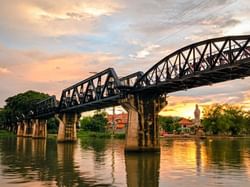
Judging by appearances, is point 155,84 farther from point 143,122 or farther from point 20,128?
point 20,128

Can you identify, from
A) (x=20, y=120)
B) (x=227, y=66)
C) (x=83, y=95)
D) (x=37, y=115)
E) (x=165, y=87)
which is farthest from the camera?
(x=20, y=120)

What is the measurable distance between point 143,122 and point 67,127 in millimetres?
57130

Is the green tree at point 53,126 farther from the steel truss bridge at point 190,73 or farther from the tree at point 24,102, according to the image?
the steel truss bridge at point 190,73

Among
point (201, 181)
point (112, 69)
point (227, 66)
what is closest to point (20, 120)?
point (112, 69)

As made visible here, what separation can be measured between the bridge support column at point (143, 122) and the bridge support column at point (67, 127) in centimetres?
5255

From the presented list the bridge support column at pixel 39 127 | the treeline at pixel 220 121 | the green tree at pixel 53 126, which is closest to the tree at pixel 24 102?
the green tree at pixel 53 126

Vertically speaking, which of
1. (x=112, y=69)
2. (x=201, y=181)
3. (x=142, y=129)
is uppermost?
(x=112, y=69)

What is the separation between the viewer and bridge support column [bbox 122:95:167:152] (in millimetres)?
67875

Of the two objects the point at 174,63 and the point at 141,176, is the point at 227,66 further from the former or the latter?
the point at 141,176

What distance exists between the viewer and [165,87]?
64000 millimetres

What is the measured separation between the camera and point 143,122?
68562mm

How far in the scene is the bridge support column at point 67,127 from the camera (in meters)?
119

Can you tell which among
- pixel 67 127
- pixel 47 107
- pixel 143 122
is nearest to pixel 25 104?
pixel 47 107

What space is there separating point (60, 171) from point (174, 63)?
28350 millimetres
